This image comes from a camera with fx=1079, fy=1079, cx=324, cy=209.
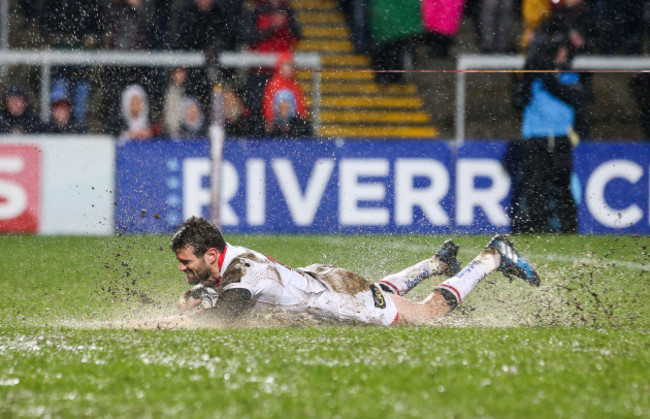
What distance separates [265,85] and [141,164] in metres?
1.93

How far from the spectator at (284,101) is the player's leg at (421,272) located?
5513 millimetres

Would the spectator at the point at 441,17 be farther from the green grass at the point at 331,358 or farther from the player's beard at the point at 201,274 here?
the player's beard at the point at 201,274

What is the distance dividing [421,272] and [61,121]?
6703mm

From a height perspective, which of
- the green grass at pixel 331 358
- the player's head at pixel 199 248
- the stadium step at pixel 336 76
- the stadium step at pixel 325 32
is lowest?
the green grass at pixel 331 358

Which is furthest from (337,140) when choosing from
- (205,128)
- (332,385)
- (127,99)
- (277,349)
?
(332,385)

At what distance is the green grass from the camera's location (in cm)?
378

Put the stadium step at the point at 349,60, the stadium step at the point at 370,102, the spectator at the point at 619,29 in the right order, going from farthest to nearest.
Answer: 1. the stadium step at the point at 349,60
2. the stadium step at the point at 370,102
3. the spectator at the point at 619,29

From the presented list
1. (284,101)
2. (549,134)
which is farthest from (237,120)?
(549,134)

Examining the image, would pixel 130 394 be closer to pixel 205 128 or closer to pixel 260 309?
pixel 260 309

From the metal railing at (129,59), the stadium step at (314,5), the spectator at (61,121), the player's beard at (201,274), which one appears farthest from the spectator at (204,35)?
the player's beard at (201,274)

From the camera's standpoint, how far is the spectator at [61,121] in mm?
12273

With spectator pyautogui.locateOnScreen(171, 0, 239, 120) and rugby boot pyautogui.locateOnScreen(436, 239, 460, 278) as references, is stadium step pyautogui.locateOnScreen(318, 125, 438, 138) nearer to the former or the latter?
spectator pyautogui.locateOnScreen(171, 0, 239, 120)

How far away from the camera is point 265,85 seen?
13039mm

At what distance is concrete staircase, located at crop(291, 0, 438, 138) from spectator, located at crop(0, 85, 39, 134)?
12.8ft
